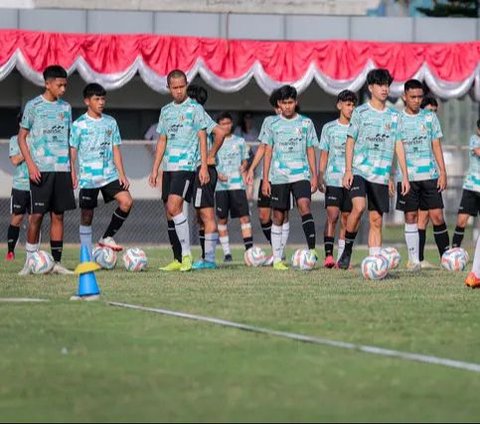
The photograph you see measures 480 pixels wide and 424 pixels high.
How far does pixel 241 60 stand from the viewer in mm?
30766

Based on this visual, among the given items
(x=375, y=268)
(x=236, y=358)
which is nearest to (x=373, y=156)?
(x=375, y=268)

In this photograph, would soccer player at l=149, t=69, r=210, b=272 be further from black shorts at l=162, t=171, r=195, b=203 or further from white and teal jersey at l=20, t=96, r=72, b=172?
white and teal jersey at l=20, t=96, r=72, b=172

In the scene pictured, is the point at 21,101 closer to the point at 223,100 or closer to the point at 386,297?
the point at 223,100

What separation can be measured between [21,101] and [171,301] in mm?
19559

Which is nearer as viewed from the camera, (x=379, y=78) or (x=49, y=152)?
(x=379, y=78)

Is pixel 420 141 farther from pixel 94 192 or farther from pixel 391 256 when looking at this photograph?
pixel 94 192

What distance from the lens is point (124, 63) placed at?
30.2 m

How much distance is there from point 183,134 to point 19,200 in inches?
227

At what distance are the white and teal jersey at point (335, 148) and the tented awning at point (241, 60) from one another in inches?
378

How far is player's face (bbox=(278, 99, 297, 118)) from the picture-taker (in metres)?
20.1

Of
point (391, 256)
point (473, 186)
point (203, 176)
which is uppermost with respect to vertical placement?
point (203, 176)

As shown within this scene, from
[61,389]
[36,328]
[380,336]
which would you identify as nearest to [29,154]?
[36,328]

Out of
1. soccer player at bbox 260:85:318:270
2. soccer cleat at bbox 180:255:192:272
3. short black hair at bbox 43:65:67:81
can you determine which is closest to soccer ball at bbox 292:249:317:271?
soccer player at bbox 260:85:318:270

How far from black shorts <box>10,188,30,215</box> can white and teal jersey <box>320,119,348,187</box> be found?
203 inches
